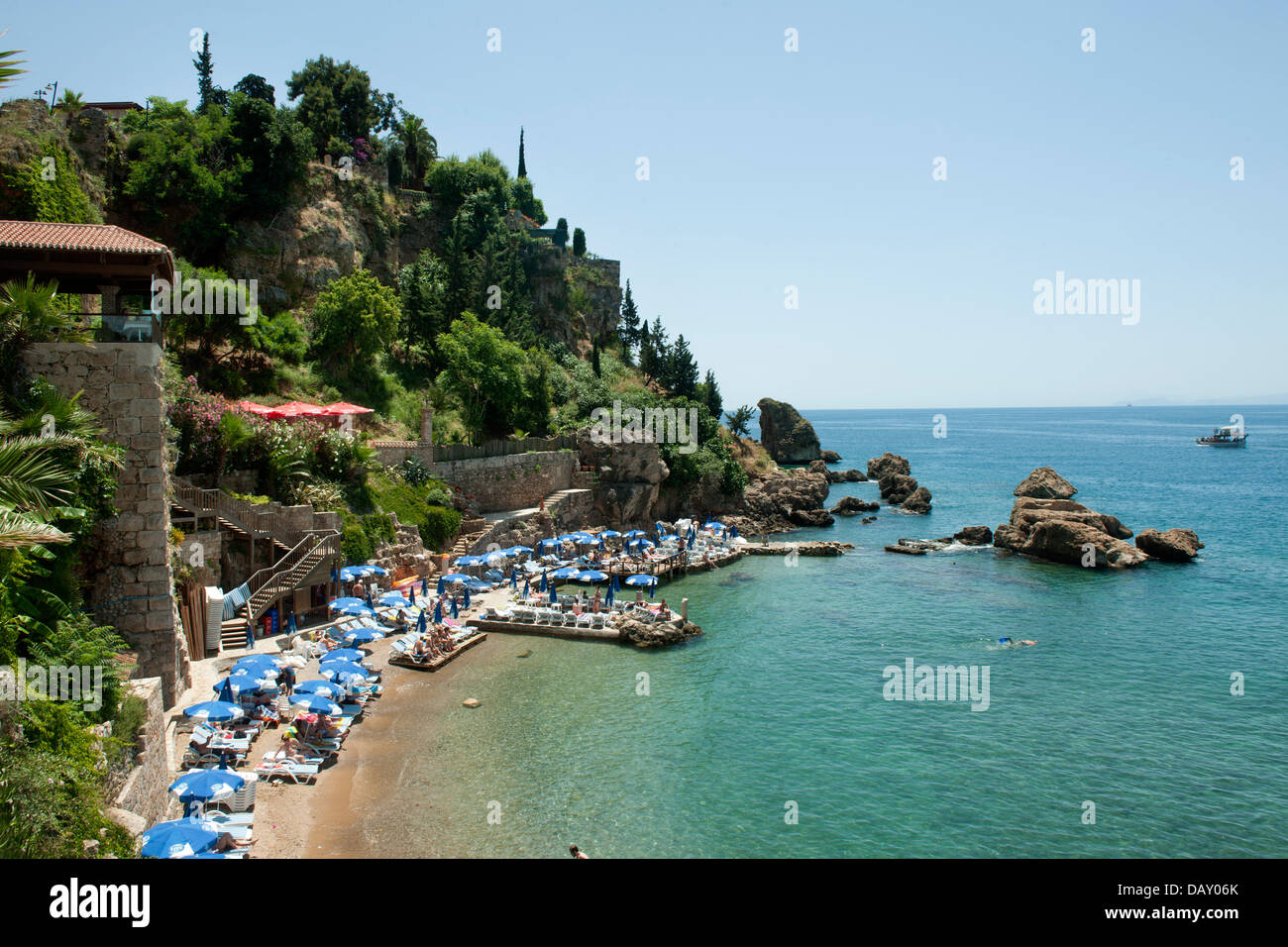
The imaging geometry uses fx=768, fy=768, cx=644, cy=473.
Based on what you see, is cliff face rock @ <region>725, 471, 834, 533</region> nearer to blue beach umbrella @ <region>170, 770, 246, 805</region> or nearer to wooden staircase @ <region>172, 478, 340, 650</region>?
wooden staircase @ <region>172, 478, 340, 650</region>

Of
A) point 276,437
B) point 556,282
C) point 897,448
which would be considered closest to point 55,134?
point 276,437

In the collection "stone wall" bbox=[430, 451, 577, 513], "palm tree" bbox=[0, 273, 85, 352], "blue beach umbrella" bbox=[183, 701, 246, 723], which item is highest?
"palm tree" bbox=[0, 273, 85, 352]

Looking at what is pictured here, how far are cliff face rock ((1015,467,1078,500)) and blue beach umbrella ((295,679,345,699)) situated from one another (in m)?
53.6

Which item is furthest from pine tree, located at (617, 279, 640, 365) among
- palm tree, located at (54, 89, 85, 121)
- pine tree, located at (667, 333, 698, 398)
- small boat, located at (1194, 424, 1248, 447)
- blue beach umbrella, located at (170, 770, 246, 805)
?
small boat, located at (1194, 424, 1248, 447)

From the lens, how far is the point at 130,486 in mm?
15789

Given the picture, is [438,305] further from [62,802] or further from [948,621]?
[62,802]

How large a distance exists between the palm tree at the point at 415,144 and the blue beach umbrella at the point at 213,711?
163ft

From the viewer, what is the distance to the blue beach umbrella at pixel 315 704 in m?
19.1

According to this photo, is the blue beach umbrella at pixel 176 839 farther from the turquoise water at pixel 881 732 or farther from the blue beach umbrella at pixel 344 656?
the blue beach umbrella at pixel 344 656

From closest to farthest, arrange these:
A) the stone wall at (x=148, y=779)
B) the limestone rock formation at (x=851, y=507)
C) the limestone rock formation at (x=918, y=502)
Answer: the stone wall at (x=148, y=779) → the limestone rock formation at (x=851, y=507) → the limestone rock formation at (x=918, y=502)

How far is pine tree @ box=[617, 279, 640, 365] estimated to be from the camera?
220ft

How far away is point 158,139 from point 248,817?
37.1 meters

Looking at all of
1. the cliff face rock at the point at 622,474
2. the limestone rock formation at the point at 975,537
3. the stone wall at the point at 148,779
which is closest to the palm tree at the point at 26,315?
the stone wall at the point at 148,779

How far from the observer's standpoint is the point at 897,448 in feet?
483
